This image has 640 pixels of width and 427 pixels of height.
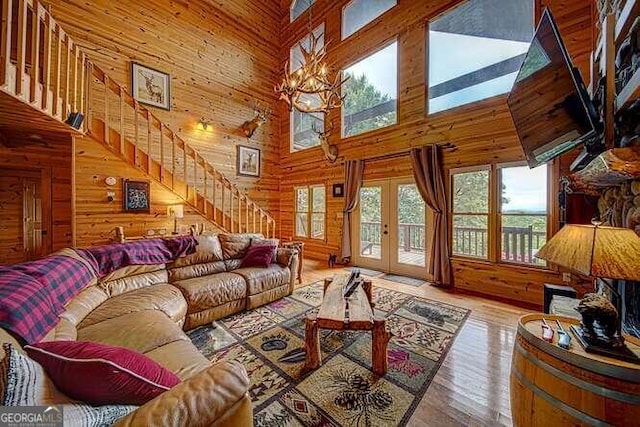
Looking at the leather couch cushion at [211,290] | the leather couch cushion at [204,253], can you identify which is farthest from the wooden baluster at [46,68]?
the leather couch cushion at [211,290]

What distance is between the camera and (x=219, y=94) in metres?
6.33

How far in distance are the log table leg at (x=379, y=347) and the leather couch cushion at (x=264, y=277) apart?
5.80ft

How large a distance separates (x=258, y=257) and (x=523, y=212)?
3.89m

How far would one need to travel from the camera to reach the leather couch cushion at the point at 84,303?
1789mm

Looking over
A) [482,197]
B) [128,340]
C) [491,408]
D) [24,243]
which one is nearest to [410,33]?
[482,197]

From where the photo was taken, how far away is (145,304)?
84.9 inches

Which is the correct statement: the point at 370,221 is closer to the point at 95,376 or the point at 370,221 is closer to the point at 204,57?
the point at 95,376

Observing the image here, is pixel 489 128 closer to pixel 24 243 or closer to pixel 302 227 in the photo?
pixel 302 227

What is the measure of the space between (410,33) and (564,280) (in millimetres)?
4811

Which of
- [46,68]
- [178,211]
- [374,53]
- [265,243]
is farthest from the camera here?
[374,53]

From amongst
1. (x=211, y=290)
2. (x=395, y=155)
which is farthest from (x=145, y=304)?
(x=395, y=155)

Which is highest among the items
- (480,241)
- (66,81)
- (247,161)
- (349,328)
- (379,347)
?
(66,81)

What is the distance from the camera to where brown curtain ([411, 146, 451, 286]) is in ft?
13.7

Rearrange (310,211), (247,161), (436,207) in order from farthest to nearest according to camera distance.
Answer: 1. (247,161)
2. (310,211)
3. (436,207)
